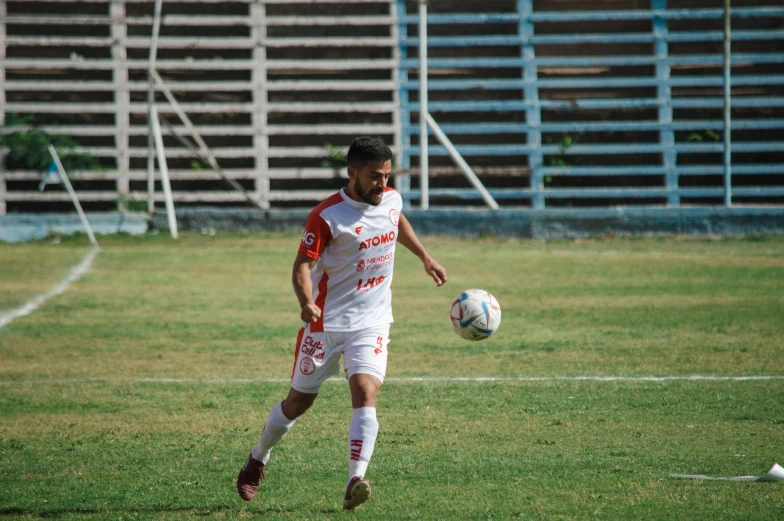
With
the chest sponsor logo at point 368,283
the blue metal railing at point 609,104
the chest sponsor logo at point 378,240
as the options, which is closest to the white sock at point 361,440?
the chest sponsor logo at point 368,283

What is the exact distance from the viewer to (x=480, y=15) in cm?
2452

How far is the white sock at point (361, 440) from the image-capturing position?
5.12 m

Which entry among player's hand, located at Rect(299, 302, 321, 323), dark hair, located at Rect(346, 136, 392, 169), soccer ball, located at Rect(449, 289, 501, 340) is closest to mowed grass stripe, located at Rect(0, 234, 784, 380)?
soccer ball, located at Rect(449, 289, 501, 340)

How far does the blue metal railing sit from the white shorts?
18089mm

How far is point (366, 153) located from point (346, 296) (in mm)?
847

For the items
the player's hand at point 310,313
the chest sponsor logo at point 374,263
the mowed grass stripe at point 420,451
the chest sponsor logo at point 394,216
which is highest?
the chest sponsor logo at point 394,216

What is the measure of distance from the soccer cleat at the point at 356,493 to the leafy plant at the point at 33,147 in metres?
20.4

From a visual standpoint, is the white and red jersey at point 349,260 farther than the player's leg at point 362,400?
Yes

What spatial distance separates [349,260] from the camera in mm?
5586

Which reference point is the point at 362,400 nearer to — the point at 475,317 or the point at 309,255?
the point at 309,255

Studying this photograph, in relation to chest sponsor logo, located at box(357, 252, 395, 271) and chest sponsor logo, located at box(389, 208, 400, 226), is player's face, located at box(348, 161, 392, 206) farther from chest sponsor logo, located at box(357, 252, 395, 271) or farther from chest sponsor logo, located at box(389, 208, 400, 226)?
chest sponsor logo, located at box(357, 252, 395, 271)

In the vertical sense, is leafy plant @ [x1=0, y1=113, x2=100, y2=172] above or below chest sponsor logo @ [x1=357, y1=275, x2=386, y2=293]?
above

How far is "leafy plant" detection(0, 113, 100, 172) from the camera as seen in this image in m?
23.5

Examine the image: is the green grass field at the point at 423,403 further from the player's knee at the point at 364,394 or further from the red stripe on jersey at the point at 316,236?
the red stripe on jersey at the point at 316,236
